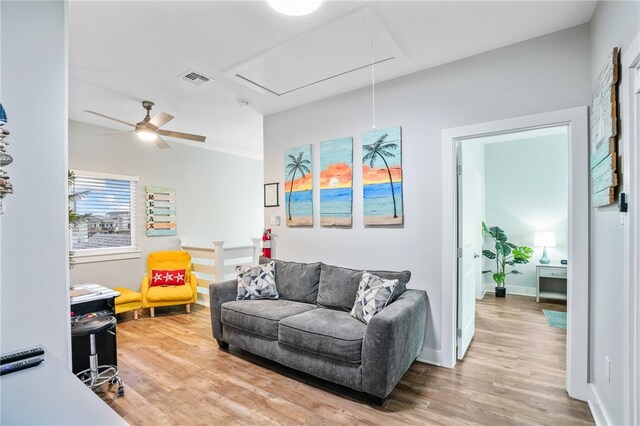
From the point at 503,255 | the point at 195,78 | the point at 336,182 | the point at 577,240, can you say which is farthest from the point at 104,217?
the point at 503,255

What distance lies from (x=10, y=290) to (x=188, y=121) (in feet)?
11.9

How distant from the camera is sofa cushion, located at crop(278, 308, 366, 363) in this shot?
2273mm

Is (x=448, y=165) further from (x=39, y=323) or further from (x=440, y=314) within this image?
(x=39, y=323)

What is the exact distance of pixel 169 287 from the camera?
14.9ft

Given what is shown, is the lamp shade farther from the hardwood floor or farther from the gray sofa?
the gray sofa

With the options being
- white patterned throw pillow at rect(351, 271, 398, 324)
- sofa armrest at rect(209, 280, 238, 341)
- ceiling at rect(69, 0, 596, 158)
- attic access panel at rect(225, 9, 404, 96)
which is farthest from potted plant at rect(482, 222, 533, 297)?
sofa armrest at rect(209, 280, 238, 341)

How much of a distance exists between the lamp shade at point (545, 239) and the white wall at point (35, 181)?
6.13 meters

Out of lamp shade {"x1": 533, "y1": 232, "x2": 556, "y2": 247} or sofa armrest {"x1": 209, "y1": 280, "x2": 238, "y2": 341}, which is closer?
sofa armrest {"x1": 209, "y1": 280, "x2": 238, "y2": 341}

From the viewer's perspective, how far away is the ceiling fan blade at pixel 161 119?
3.15 meters

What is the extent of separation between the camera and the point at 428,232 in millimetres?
2867

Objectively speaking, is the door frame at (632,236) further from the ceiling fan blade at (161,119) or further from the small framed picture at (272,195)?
the ceiling fan blade at (161,119)

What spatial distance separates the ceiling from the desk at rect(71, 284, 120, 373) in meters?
2.00

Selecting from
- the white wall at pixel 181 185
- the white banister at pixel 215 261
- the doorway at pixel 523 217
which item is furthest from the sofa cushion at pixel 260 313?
the doorway at pixel 523 217

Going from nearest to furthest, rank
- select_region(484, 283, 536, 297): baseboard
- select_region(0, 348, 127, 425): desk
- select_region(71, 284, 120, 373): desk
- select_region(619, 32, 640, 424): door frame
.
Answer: select_region(0, 348, 127, 425): desk → select_region(619, 32, 640, 424): door frame → select_region(71, 284, 120, 373): desk → select_region(484, 283, 536, 297): baseboard
